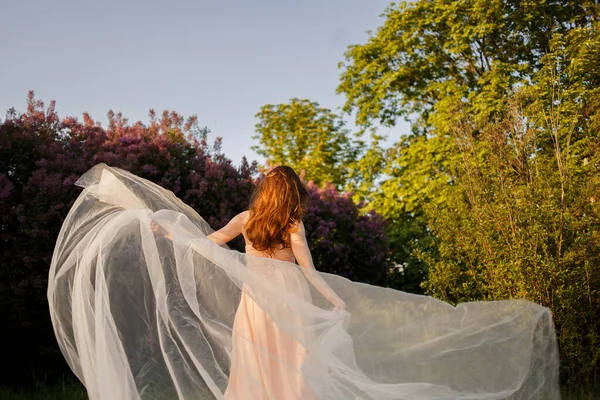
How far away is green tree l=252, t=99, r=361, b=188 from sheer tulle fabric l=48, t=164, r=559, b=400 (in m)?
19.1

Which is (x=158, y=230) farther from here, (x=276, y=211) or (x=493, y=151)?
(x=493, y=151)

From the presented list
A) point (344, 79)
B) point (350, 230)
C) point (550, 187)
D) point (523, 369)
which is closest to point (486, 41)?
point (344, 79)

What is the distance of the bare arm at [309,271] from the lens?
13.0ft

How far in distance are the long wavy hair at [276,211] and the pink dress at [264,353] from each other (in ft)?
0.69

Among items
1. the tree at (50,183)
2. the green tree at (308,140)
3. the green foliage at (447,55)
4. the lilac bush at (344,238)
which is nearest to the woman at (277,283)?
the tree at (50,183)

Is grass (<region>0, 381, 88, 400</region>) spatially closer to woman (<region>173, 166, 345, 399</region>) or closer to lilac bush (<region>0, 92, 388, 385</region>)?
lilac bush (<region>0, 92, 388, 385</region>)

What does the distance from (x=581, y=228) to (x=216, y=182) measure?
4.46 metres

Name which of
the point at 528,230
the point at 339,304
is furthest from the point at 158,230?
the point at 528,230

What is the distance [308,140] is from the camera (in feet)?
83.5

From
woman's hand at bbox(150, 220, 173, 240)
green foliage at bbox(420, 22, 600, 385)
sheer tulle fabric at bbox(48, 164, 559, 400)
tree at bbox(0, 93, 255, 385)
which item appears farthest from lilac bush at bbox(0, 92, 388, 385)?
woman's hand at bbox(150, 220, 173, 240)

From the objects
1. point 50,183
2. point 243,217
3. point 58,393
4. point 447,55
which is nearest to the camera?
point 243,217

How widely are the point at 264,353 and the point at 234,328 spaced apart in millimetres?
250

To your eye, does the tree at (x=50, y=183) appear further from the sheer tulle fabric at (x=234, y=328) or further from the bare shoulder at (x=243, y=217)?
the bare shoulder at (x=243, y=217)

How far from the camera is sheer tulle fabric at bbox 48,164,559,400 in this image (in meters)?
3.58
